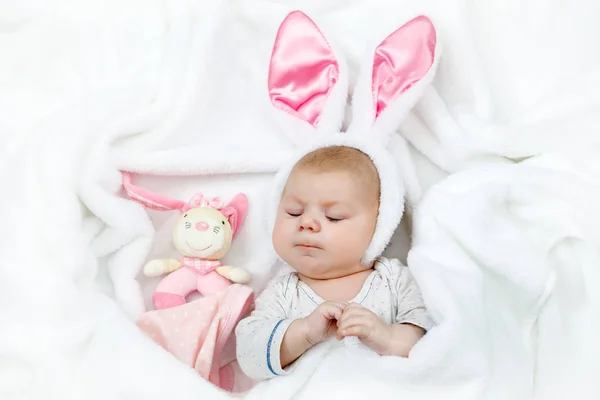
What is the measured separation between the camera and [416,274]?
128 cm

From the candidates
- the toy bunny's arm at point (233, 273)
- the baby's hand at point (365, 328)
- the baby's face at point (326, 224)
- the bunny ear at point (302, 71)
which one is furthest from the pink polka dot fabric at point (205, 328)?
the bunny ear at point (302, 71)

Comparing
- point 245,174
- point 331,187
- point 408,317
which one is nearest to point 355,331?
point 408,317

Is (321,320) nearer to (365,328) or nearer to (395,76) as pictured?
(365,328)

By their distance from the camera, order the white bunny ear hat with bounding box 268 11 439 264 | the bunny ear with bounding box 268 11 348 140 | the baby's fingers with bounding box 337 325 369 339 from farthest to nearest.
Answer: the bunny ear with bounding box 268 11 348 140 < the white bunny ear hat with bounding box 268 11 439 264 < the baby's fingers with bounding box 337 325 369 339

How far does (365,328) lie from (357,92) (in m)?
0.51

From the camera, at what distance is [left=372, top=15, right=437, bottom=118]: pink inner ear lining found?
4.70 feet

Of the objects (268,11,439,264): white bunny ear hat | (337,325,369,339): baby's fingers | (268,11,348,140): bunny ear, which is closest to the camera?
(337,325,369,339): baby's fingers

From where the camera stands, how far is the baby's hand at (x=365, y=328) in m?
1.14

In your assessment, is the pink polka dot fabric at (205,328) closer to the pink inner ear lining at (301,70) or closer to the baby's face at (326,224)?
the baby's face at (326,224)

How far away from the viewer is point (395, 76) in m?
1.43

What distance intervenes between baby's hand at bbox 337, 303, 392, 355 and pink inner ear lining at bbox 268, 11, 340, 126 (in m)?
0.45

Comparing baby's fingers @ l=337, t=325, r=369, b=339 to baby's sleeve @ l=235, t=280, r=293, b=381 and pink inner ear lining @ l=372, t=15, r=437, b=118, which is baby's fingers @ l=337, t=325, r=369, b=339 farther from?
pink inner ear lining @ l=372, t=15, r=437, b=118

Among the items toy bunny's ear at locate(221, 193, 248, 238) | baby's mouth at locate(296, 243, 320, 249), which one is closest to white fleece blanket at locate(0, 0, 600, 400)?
toy bunny's ear at locate(221, 193, 248, 238)

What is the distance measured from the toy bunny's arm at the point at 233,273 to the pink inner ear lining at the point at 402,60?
394 mm
